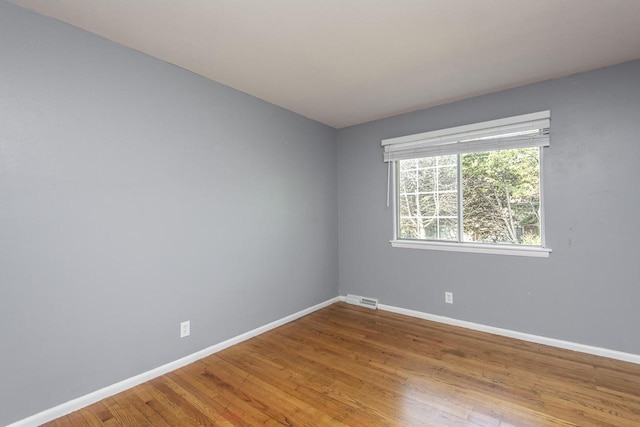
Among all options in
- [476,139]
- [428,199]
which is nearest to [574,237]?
[476,139]

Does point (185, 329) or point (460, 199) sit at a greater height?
point (460, 199)

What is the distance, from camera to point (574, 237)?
2.58 metres

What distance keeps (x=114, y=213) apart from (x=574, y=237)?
3.70m

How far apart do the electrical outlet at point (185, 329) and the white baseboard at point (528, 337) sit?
7.55 ft

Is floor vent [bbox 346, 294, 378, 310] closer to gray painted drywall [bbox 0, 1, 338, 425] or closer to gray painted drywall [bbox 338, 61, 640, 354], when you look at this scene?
gray painted drywall [bbox 338, 61, 640, 354]

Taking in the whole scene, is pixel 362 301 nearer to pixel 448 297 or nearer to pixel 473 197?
pixel 448 297

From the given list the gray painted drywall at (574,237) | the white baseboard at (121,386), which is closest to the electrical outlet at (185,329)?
the white baseboard at (121,386)

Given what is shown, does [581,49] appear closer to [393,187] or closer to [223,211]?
A: [393,187]

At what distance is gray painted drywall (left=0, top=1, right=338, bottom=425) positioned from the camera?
1.67m

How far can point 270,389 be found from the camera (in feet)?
6.70

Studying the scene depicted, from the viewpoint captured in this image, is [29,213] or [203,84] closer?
[29,213]

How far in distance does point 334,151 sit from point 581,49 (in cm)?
262

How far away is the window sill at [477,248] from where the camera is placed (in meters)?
2.73

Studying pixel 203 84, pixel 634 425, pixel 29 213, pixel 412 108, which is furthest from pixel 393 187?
pixel 29 213
